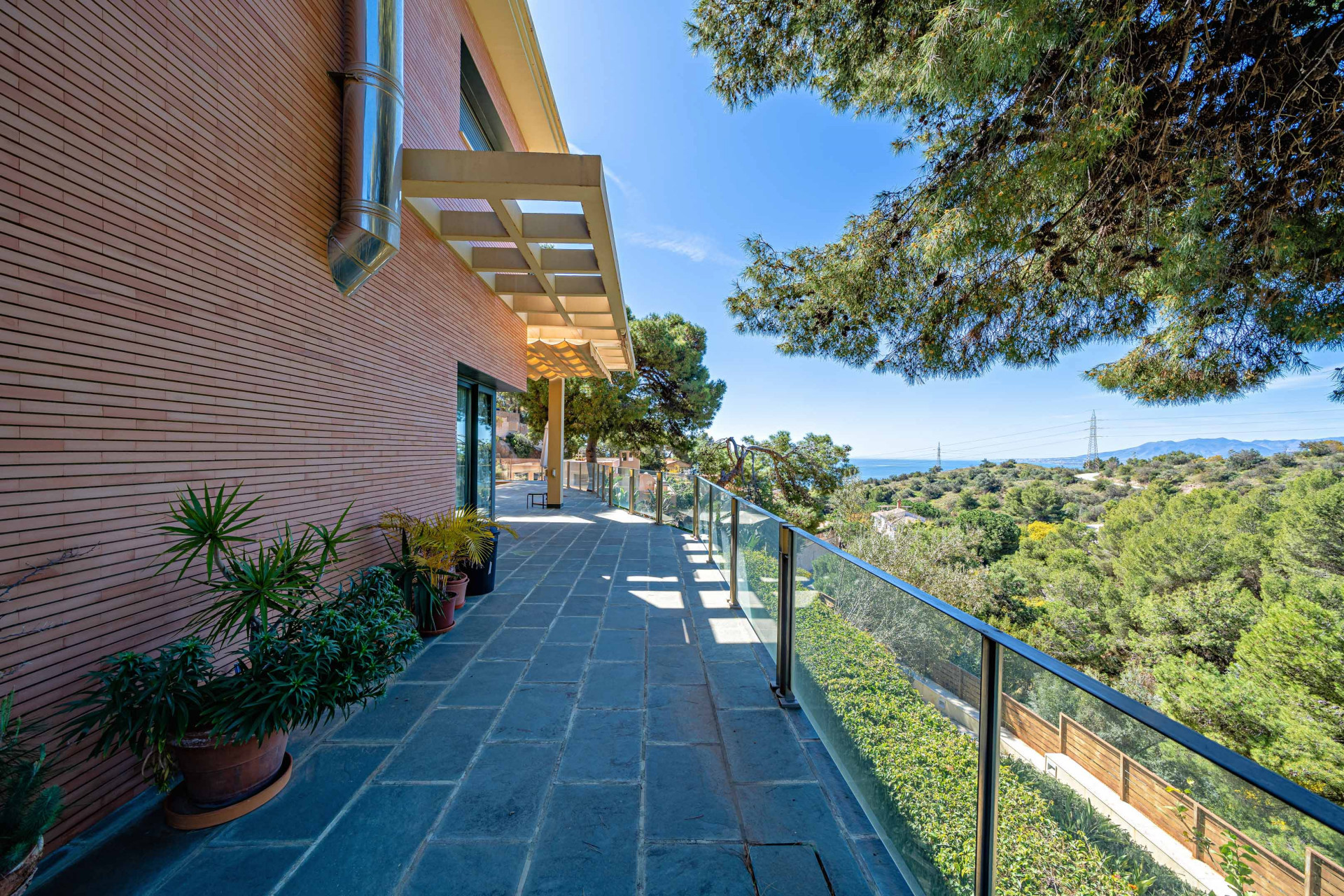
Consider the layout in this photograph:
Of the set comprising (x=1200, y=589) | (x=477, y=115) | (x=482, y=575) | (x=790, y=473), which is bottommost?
(x=1200, y=589)

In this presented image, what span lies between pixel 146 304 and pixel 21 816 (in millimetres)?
1785

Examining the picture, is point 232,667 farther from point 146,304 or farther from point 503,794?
point 146,304

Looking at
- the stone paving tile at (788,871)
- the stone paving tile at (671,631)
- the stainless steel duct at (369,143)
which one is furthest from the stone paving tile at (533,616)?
the stainless steel duct at (369,143)

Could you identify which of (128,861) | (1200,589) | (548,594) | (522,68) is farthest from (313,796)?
(1200,589)

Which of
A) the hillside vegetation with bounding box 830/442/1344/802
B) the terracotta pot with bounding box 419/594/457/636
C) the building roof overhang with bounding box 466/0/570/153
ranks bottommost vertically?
the hillside vegetation with bounding box 830/442/1344/802

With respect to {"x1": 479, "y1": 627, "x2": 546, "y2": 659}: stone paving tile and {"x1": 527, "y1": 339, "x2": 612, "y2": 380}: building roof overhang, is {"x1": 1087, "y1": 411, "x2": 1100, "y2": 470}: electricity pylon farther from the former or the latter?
{"x1": 479, "y1": 627, "x2": 546, "y2": 659}: stone paving tile

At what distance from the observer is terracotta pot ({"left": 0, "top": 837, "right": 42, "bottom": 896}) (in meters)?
1.30

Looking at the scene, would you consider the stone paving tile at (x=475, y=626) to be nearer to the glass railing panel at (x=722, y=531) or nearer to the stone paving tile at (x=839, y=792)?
the glass railing panel at (x=722, y=531)

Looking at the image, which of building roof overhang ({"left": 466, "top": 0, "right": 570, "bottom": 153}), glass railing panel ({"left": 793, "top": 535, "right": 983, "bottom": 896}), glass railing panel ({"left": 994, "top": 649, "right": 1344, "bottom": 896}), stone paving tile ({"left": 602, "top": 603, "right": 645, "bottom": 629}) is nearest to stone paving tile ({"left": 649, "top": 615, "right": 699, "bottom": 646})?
stone paving tile ({"left": 602, "top": 603, "right": 645, "bottom": 629})

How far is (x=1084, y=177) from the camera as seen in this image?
135 inches

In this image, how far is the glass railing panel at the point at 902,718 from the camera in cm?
143

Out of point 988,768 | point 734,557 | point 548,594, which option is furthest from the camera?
point 548,594

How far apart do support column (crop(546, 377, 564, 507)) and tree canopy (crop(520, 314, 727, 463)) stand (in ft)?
15.8

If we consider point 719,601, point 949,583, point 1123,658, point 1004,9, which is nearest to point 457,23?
point 1004,9
